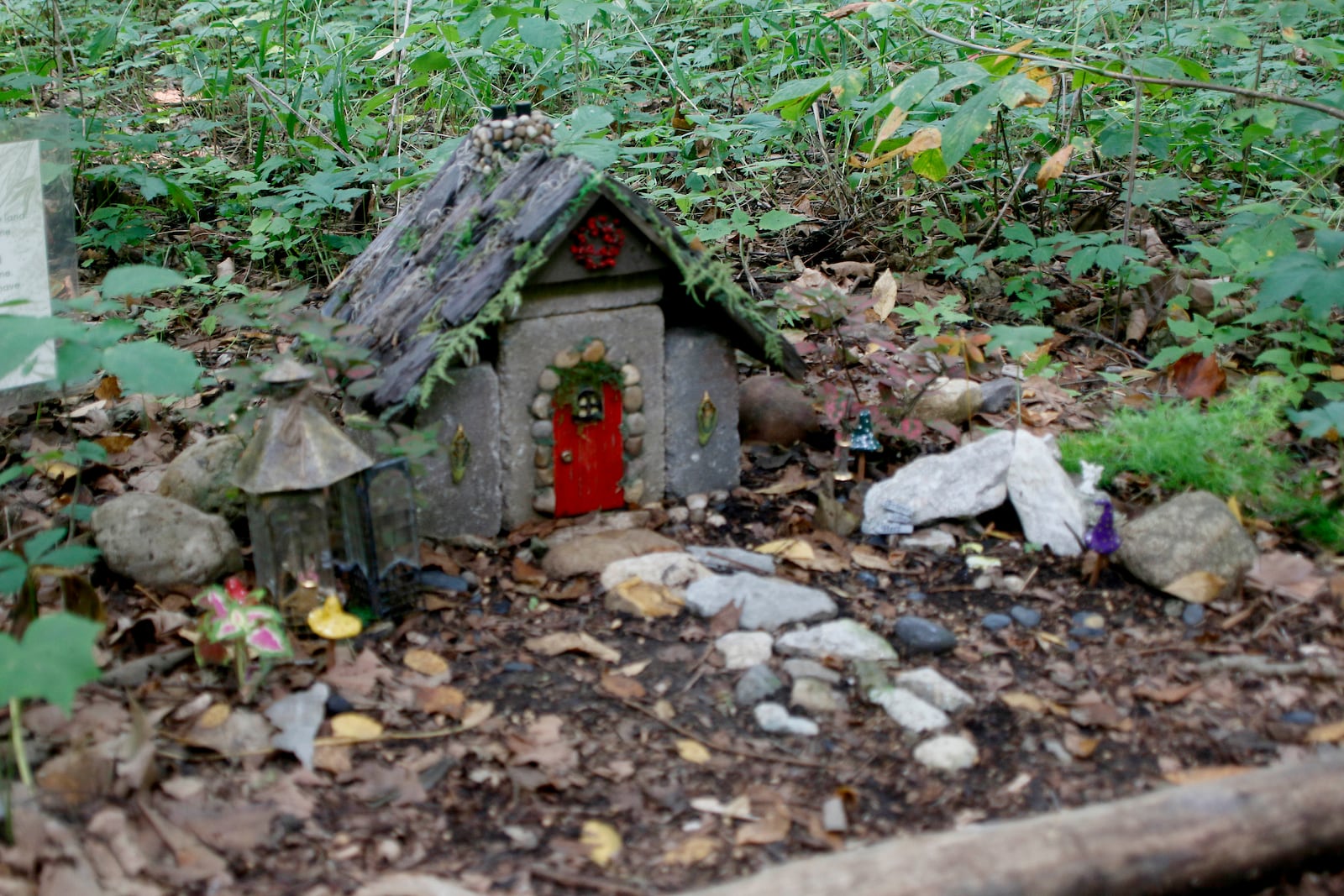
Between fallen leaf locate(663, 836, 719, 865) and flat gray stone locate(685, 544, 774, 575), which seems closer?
fallen leaf locate(663, 836, 719, 865)

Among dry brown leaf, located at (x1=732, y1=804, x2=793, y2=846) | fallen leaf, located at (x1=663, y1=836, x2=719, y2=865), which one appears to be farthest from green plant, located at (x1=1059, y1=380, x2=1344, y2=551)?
fallen leaf, located at (x1=663, y1=836, x2=719, y2=865)

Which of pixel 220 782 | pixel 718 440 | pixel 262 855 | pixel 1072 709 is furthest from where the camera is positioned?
pixel 718 440

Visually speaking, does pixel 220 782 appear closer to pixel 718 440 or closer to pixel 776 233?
pixel 718 440

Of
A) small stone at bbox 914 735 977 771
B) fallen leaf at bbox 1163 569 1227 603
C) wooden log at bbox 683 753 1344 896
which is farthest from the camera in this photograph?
fallen leaf at bbox 1163 569 1227 603

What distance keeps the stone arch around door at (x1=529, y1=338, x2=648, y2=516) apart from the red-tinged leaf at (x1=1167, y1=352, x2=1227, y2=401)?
2171 mm

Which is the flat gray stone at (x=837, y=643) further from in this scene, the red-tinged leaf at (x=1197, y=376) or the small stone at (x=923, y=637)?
the red-tinged leaf at (x=1197, y=376)

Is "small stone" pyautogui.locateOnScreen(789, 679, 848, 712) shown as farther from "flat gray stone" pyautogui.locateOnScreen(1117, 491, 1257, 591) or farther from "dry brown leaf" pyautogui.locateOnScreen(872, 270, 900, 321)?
"dry brown leaf" pyautogui.locateOnScreen(872, 270, 900, 321)

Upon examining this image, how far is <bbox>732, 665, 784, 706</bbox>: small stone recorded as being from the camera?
3121 millimetres

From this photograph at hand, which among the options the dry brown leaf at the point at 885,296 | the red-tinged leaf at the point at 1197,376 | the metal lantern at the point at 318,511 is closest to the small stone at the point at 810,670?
the metal lantern at the point at 318,511

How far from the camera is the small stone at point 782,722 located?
2988 millimetres

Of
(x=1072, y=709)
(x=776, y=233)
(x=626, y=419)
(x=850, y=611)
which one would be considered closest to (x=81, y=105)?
(x=776, y=233)

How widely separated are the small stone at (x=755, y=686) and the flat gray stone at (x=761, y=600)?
0.25m

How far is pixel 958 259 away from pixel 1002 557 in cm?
209

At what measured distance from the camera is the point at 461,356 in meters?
3.66
